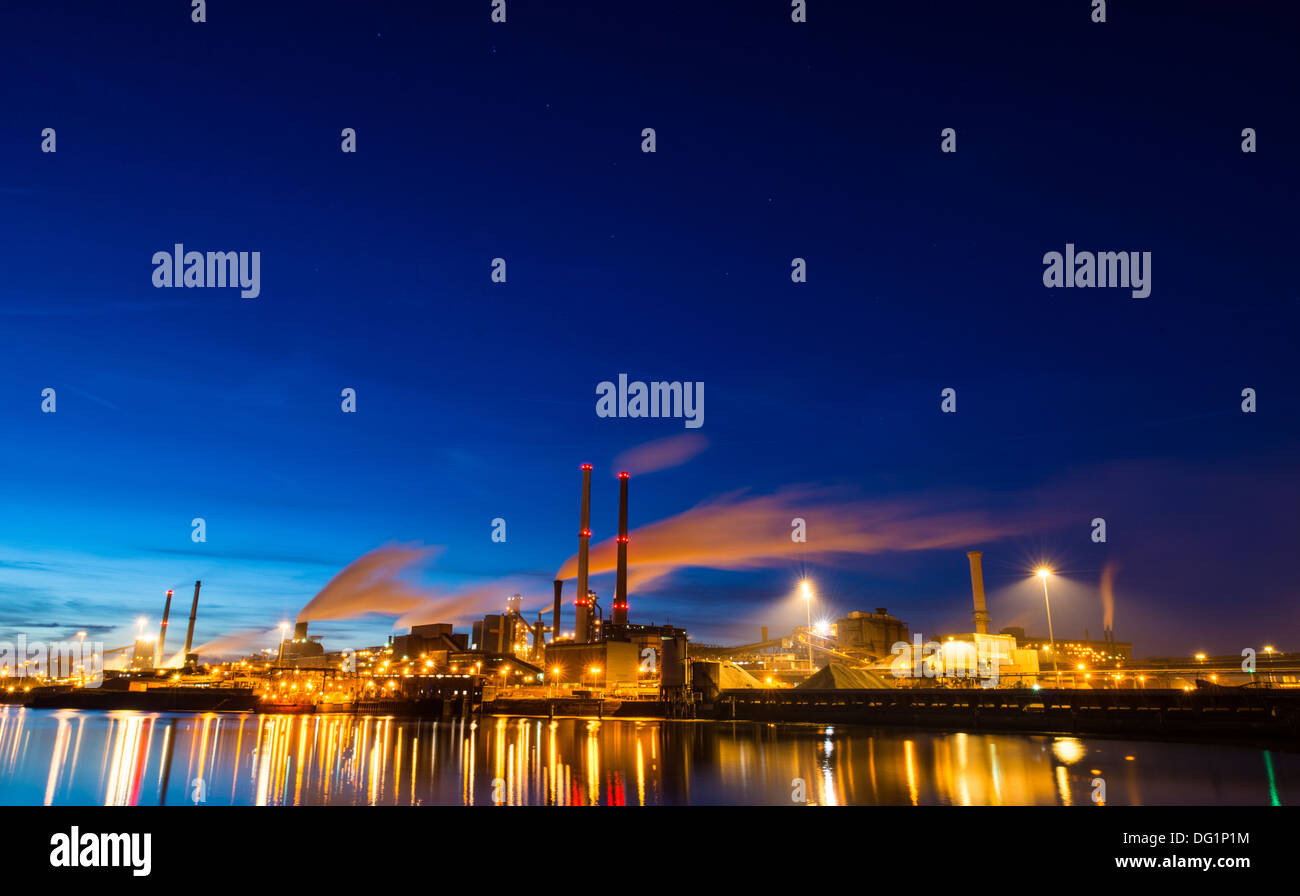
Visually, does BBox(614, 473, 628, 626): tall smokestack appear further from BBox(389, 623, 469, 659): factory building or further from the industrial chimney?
the industrial chimney

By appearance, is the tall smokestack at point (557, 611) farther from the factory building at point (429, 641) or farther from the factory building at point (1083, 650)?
the factory building at point (1083, 650)

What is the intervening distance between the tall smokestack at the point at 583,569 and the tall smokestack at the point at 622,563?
7515 mm

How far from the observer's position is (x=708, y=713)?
74.7 metres

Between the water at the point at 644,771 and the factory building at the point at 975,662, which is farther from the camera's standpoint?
the factory building at the point at 975,662

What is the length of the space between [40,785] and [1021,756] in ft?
133

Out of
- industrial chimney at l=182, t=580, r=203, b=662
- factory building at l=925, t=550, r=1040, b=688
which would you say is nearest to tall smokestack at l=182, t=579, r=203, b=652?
industrial chimney at l=182, t=580, r=203, b=662

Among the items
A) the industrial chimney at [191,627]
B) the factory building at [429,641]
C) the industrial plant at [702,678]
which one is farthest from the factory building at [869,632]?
the industrial chimney at [191,627]

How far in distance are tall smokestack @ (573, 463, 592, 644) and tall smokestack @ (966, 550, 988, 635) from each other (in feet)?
209

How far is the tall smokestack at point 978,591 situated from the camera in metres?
A: 99.0

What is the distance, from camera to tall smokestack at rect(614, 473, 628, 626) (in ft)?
400
